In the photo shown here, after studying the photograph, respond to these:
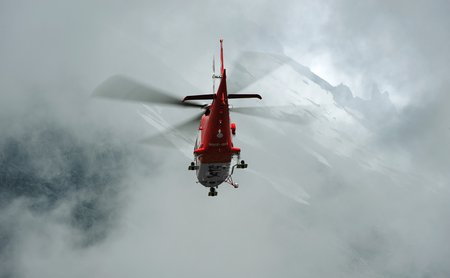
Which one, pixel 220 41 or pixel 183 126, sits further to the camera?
pixel 220 41

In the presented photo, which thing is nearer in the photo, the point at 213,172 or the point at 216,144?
the point at 216,144

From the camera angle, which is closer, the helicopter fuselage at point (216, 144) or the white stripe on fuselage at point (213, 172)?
the helicopter fuselage at point (216, 144)

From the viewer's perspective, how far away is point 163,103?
119 feet

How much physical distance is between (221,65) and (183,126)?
13.0 m

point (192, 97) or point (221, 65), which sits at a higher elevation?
point (221, 65)

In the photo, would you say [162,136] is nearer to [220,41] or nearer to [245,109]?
[245,109]

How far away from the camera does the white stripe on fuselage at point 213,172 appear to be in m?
48.0

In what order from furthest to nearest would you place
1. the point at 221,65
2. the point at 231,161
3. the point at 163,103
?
1. the point at 221,65
2. the point at 231,161
3. the point at 163,103

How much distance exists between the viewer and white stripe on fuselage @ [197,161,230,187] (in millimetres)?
48000

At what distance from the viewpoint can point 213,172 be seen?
49.6m

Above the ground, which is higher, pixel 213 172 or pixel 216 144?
pixel 213 172

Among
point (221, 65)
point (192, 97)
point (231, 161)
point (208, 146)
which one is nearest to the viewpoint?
point (192, 97)

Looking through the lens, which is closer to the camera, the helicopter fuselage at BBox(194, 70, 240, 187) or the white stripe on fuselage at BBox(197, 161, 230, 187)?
the helicopter fuselage at BBox(194, 70, 240, 187)

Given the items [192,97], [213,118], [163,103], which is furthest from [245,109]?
[163,103]
